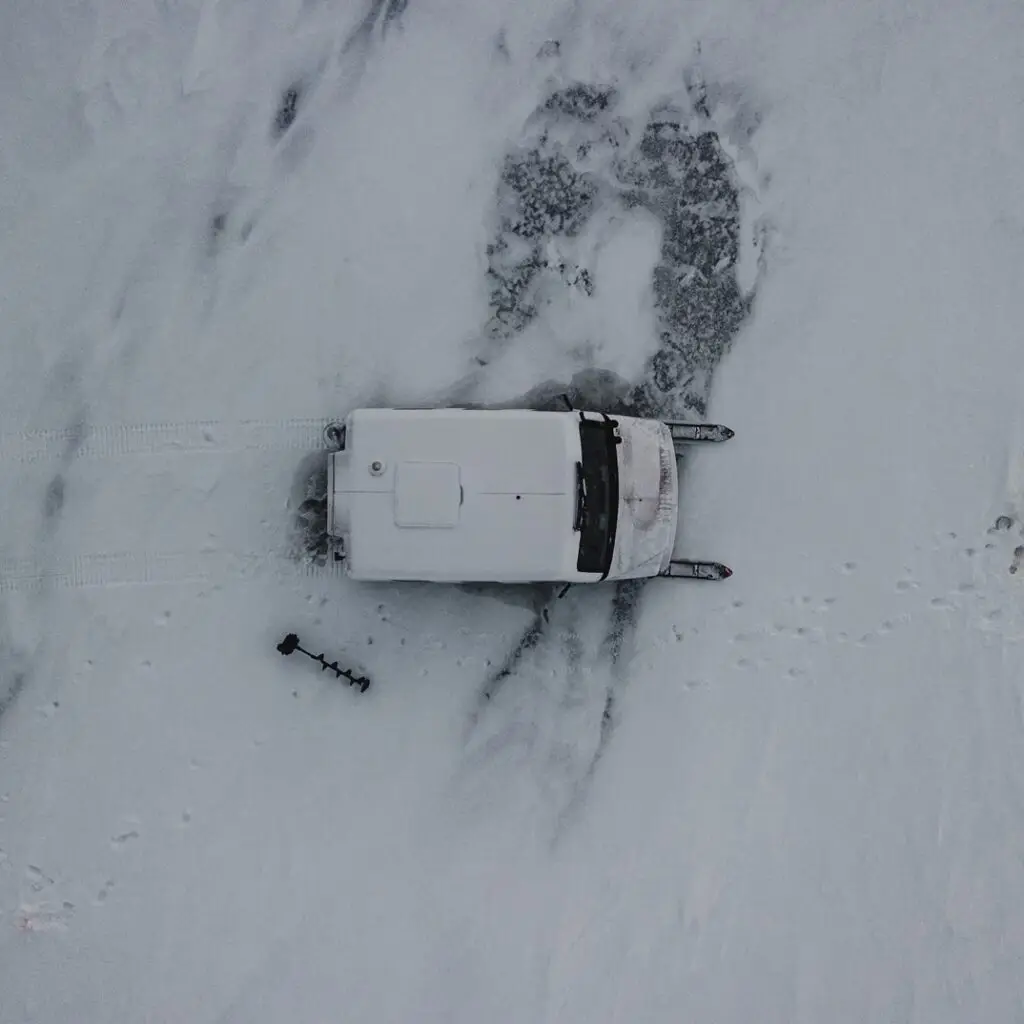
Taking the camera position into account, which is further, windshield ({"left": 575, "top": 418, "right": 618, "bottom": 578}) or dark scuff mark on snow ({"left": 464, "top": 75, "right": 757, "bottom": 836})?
dark scuff mark on snow ({"left": 464, "top": 75, "right": 757, "bottom": 836})

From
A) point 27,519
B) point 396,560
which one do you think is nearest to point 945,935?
point 396,560

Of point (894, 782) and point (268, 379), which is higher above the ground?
point (268, 379)

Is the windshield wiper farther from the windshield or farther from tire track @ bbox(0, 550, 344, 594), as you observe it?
tire track @ bbox(0, 550, 344, 594)

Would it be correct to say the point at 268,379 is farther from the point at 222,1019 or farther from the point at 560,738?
the point at 222,1019

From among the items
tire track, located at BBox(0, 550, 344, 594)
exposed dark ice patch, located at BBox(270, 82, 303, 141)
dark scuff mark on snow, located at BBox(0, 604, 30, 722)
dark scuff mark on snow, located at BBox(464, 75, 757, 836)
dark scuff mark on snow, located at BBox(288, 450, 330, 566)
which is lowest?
dark scuff mark on snow, located at BBox(0, 604, 30, 722)

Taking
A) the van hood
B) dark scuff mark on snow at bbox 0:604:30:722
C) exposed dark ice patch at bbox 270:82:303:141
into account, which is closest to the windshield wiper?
the van hood

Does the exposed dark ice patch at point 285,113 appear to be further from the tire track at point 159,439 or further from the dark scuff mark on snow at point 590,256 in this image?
the tire track at point 159,439

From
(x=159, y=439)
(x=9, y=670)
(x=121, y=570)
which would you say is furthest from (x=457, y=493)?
(x=9, y=670)

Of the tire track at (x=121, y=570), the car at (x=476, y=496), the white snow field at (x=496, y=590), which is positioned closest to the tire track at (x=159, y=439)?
the white snow field at (x=496, y=590)
